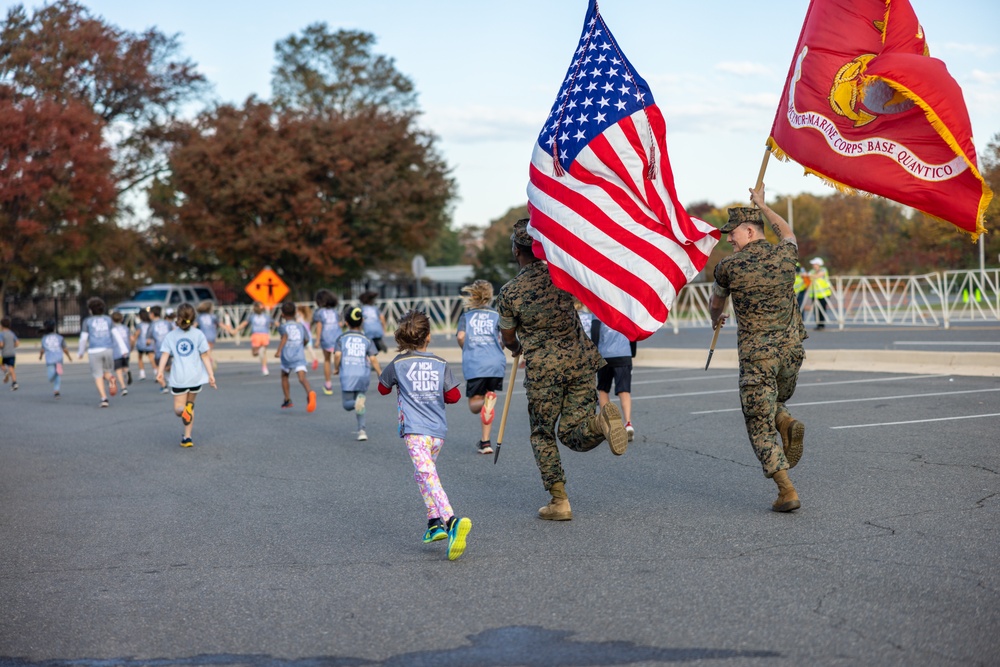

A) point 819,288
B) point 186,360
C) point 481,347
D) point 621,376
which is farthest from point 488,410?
point 819,288

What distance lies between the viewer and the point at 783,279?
7.35 metres

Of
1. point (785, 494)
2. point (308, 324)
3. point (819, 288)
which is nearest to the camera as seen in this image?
point (785, 494)

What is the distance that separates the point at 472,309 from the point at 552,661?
6404 mm

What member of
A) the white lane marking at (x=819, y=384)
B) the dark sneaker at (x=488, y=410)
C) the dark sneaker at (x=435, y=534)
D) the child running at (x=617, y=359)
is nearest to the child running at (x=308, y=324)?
the white lane marking at (x=819, y=384)

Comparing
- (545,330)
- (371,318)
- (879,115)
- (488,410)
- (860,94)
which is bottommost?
(488,410)

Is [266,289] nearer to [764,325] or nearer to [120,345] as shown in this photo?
[120,345]

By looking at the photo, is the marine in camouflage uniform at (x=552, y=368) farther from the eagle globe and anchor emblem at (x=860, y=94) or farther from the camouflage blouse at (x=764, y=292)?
the eagle globe and anchor emblem at (x=860, y=94)

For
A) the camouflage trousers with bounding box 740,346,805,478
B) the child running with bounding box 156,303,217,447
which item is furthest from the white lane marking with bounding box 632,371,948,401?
the camouflage trousers with bounding box 740,346,805,478

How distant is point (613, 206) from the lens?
7.67 meters

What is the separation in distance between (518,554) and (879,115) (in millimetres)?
4513

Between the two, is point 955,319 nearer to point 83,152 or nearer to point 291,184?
point 291,184

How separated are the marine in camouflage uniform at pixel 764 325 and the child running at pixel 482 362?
3.32m

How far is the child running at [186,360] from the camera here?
12.2 m

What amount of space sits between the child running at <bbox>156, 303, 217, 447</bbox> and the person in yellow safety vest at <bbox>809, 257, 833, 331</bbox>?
1645cm
